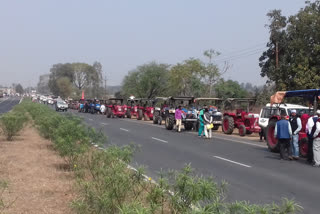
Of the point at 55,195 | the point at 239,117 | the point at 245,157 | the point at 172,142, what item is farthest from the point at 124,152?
the point at 239,117

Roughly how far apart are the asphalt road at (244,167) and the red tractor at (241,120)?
3304 millimetres

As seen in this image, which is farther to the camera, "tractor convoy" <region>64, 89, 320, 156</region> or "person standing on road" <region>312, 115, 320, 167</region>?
"tractor convoy" <region>64, 89, 320, 156</region>

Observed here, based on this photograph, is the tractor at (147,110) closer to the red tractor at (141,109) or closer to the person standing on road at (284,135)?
the red tractor at (141,109)

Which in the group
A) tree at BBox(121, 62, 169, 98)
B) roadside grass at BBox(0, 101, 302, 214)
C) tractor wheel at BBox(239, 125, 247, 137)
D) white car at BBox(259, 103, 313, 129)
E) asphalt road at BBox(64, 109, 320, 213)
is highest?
tree at BBox(121, 62, 169, 98)

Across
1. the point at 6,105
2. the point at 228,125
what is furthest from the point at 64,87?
the point at 228,125

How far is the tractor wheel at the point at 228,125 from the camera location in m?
23.1

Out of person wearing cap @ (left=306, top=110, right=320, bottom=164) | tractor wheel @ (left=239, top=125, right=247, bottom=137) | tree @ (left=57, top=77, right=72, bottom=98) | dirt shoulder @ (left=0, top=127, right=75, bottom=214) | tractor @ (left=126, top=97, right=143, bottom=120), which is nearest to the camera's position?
dirt shoulder @ (left=0, top=127, right=75, bottom=214)

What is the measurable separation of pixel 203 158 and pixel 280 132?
2625mm

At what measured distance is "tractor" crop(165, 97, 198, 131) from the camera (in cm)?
2536

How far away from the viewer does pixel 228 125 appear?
2338cm

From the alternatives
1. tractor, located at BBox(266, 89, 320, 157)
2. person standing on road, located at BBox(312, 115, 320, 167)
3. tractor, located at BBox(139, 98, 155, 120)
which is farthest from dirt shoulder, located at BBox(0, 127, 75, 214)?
tractor, located at BBox(139, 98, 155, 120)

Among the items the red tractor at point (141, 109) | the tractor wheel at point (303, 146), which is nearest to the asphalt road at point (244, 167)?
the tractor wheel at point (303, 146)

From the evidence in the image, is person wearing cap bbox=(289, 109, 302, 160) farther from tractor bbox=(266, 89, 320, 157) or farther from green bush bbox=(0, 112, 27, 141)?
green bush bbox=(0, 112, 27, 141)

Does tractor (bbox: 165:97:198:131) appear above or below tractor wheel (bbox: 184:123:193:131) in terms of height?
above
